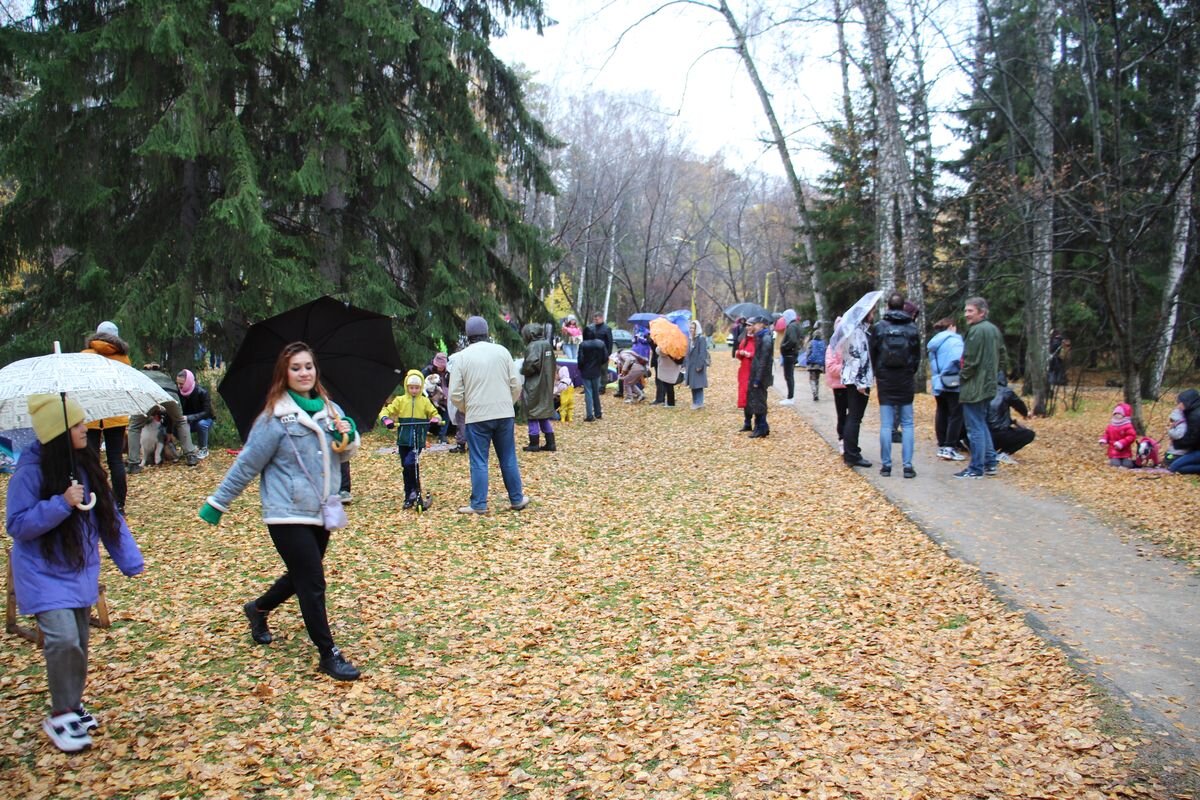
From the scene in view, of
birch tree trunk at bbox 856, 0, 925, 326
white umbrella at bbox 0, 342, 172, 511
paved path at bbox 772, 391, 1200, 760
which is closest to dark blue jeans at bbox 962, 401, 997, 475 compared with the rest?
paved path at bbox 772, 391, 1200, 760

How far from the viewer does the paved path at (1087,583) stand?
14.9 ft

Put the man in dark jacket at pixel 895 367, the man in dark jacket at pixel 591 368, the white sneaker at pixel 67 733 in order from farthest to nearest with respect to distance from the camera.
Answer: the man in dark jacket at pixel 591 368
the man in dark jacket at pixel 895 367
the white sneaker at pixel 67 733

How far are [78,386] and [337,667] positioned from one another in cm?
206

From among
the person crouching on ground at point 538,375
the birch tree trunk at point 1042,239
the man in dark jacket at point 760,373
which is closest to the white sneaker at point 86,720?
the person crouching on ground at point 538,375

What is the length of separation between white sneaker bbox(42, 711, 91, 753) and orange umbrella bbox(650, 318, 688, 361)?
1430 cm

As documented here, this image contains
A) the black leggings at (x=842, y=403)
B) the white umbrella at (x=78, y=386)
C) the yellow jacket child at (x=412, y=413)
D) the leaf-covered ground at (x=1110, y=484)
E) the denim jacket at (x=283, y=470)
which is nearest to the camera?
the white umbrella at (x=78, y=386)

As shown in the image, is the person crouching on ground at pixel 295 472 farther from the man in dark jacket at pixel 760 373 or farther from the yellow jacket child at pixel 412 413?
the man in dark jacket at pixel 760 373

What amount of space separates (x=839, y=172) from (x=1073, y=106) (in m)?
7.22

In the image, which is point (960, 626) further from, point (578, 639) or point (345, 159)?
point (345, 159)

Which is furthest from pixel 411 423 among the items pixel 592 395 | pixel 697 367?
pixel 697 367

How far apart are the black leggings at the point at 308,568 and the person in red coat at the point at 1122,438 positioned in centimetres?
993

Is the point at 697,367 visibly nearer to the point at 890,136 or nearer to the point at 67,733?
the point at 890,136

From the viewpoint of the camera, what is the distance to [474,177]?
47.2 feet

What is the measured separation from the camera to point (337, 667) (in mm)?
4898
